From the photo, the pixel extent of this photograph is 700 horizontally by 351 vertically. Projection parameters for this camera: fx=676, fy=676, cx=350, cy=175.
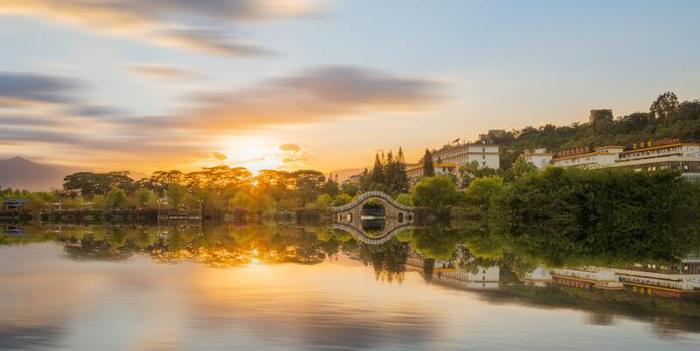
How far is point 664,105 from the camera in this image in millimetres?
108625

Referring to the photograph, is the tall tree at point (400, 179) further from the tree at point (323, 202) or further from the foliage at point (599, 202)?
the foliage at point (599, 202)

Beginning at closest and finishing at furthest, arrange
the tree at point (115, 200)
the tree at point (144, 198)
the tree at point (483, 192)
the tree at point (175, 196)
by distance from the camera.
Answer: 1. the tree at point (483, 192)
2. the tree at point (115, 200)
3. the tree at point (144, 198)
4. the tree at point (175, 196)

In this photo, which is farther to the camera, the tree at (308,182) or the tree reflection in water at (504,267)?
Answer: the tree at (308,182)

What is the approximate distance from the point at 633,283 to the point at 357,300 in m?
8.32

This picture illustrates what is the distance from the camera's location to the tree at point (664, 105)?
107375mm

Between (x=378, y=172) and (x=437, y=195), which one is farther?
(x=378, y=172)

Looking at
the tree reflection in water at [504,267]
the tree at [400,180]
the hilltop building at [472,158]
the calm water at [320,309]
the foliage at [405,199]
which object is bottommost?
the calm water at [320,309]

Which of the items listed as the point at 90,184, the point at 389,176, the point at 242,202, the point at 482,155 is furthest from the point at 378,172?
the point at 90,184

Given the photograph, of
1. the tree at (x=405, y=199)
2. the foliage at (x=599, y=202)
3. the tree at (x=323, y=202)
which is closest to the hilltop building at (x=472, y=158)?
the tree at (x=323, y=202)

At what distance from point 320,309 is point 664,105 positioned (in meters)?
109

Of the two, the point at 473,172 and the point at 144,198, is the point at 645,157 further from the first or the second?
the point at 144,198

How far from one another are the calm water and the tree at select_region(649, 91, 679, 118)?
316 ft

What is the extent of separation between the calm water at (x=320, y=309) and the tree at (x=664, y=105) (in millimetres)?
96466

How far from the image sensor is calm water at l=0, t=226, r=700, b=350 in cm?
1061
